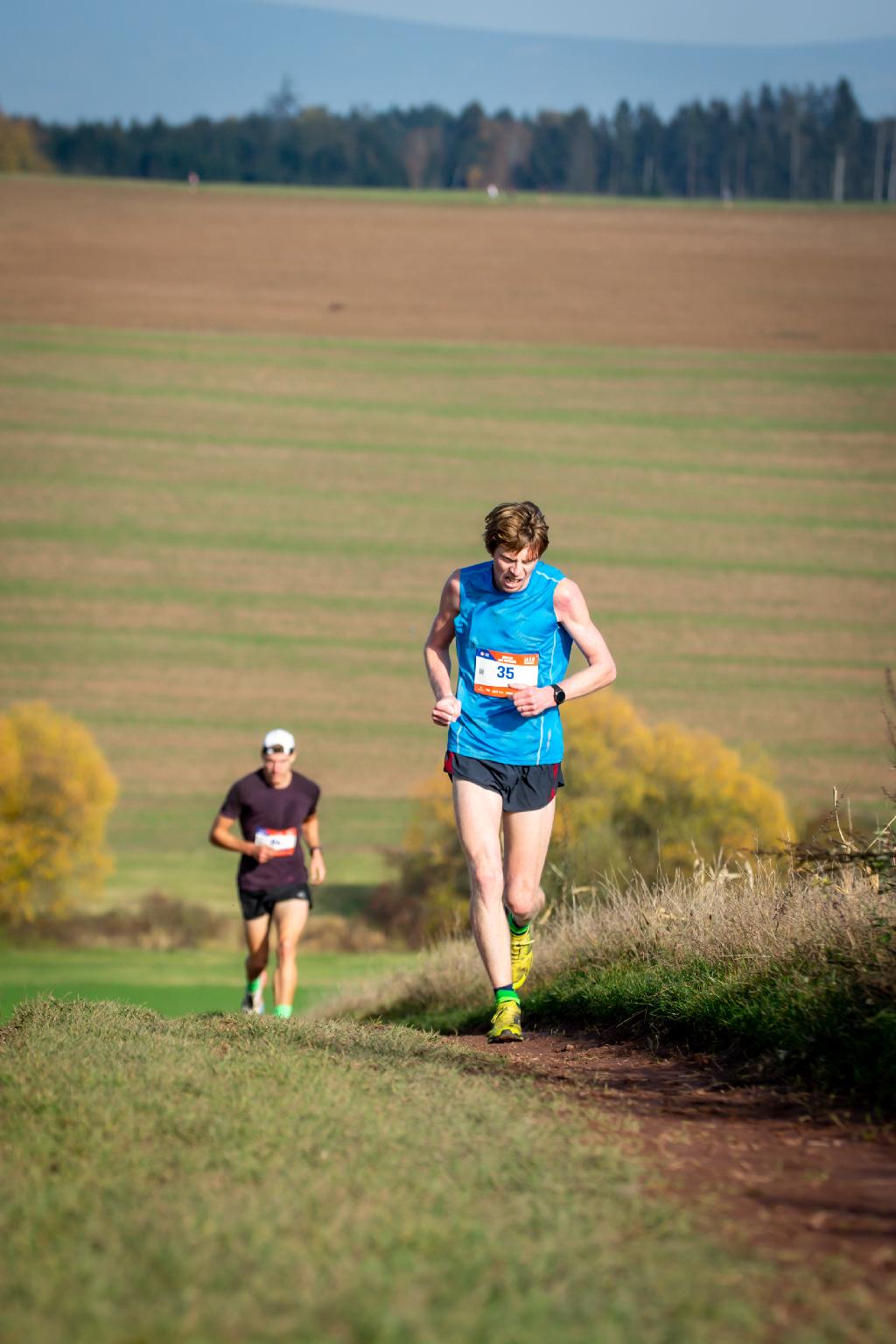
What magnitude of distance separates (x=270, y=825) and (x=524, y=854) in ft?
13.1

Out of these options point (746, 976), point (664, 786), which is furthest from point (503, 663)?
point (664, 786)

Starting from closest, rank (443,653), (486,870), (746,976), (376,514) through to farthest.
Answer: (746,976), (486,870), (443,653), (376,514)

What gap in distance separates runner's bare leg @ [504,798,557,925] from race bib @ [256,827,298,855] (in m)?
3.70

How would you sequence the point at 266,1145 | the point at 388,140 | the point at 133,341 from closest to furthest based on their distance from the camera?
the point at 266,1145 → the point at 133,341 → the point at 388,140

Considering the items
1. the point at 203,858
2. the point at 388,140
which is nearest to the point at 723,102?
the point at 388,140

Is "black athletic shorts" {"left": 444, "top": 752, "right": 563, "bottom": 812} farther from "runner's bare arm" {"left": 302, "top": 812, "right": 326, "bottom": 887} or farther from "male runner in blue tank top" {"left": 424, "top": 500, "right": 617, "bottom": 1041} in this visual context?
"runner's bare arm" {"left": 302, "top": 812, "right": 326, "bottom": 887}

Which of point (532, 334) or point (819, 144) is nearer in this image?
point (532, 334)

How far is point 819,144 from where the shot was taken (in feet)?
425

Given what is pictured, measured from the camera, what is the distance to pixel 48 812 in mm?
37938

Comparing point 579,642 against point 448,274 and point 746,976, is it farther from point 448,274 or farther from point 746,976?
point 448,274

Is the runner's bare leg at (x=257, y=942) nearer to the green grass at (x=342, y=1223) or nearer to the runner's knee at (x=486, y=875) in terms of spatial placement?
the runner's knee at (x=486, y=875)

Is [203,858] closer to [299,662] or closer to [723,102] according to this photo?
[299,662]

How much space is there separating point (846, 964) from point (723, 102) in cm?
14676

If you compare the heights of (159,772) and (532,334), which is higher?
(532,334)
